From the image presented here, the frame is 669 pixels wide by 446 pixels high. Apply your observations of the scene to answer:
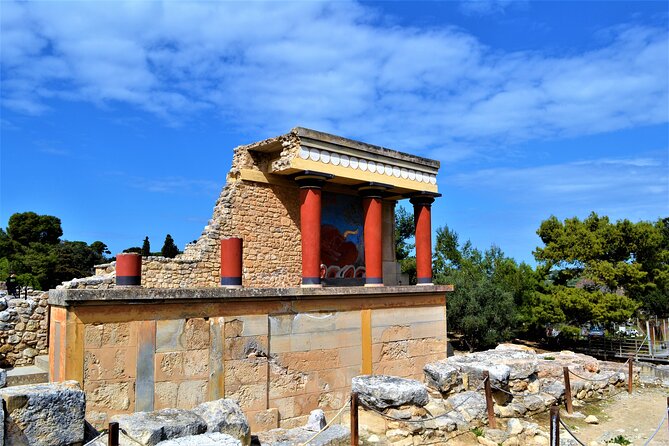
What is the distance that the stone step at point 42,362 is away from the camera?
31.2 ft

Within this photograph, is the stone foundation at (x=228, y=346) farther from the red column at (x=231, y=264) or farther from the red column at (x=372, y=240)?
the red column at (x=372, y=240)

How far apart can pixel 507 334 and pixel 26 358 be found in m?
16.4

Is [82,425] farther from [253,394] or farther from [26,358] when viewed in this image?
[26,358]

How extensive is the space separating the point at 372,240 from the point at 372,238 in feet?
0.18

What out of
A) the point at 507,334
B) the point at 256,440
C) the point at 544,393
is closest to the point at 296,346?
the point at 256,440

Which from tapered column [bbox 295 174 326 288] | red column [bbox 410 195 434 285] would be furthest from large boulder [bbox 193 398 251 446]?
red column [bbox 410 195 434 285]

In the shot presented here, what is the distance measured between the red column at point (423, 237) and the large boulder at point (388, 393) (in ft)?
20.9

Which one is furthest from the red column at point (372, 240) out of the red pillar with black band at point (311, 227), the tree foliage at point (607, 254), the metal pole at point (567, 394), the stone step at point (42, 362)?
the tree foliage at point (607, 254)

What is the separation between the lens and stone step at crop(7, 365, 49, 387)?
860cm

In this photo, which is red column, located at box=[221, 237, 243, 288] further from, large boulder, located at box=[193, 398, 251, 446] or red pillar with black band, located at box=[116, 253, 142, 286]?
large boulder, located at box=[193, 398, 251, 446]

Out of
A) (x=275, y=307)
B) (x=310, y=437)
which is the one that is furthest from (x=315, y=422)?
(x=275, y=307)

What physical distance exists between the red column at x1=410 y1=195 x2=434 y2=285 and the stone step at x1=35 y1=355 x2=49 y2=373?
29.6 ft

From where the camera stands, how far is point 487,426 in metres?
8.89

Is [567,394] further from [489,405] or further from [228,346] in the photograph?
[228,346]
